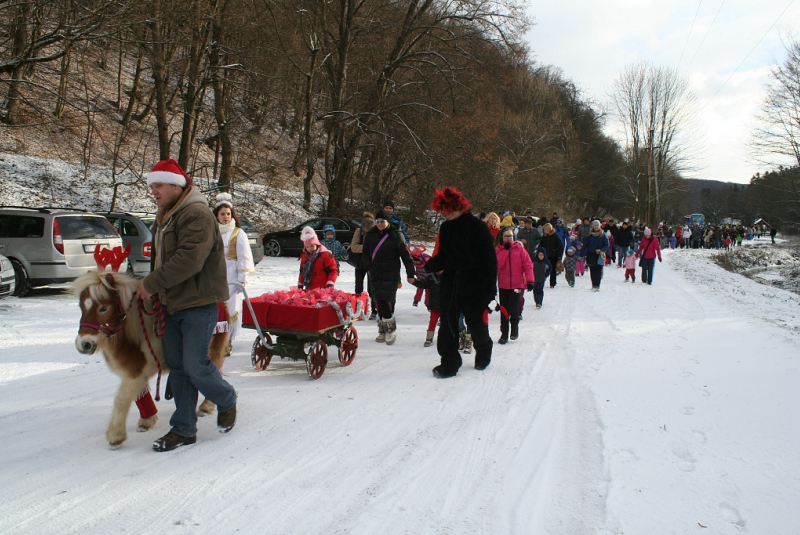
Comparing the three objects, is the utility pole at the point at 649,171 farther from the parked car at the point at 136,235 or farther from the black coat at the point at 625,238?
the parked car at the point at 136,235

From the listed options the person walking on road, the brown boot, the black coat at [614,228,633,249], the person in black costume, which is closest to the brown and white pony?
the person walking on road

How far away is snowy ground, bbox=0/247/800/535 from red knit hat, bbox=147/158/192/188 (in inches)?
81.2

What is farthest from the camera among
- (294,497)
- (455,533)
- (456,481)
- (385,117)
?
(385,117)

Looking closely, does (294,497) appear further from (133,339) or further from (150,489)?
(133,339)

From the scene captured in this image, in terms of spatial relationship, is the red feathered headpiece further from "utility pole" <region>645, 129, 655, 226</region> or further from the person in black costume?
"utility pole" <region>645, 129, 655, 226</region>

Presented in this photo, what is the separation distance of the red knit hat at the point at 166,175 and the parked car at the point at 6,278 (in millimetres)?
7705

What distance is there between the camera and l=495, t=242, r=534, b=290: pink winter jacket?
8406mm

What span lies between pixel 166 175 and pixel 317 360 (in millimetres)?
2908

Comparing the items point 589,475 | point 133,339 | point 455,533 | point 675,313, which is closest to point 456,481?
point 455,533

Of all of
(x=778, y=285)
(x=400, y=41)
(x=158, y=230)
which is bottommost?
(x=778, y=285)

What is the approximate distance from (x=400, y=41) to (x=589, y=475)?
24.1 m

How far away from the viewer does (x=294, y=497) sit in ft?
11.9

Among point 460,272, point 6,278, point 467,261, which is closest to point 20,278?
point 6,278

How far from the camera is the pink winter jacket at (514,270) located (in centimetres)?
841
